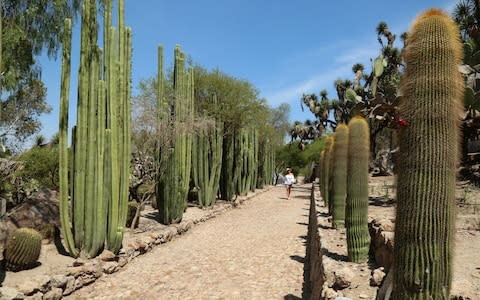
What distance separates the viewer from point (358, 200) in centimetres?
641

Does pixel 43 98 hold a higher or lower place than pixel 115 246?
higher

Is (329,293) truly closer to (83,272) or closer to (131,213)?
(83,272)

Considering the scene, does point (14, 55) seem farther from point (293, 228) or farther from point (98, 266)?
point (293, 228)

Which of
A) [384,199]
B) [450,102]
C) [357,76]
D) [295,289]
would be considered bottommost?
[295,289]

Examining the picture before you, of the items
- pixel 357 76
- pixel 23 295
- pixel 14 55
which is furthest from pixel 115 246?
pixel 357 76

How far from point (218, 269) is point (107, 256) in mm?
2047

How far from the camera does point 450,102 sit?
342cm

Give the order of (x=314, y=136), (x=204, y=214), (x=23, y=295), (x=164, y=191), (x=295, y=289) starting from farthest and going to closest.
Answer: (x=314, y=136)
(x=204, y=214)
(x=164, y=191)
(x=295, y=289)
(x=23, y=295)

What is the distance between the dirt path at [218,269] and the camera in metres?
6.54

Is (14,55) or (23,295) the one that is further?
(14,55)

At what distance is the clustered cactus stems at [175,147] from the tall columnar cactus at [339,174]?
4.74 meters

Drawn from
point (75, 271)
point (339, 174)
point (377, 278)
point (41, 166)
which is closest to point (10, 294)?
point (75, 271)

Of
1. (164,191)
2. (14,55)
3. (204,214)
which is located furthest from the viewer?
(204,214)

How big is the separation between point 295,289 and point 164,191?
21.1 feet
